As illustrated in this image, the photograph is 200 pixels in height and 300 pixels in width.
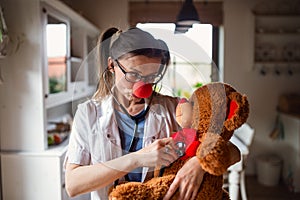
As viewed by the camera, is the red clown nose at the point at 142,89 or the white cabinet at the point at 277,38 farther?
the white cabinet at the point at 277,38

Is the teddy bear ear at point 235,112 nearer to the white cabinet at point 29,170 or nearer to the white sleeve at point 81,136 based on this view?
the white sleeve at point 81,136

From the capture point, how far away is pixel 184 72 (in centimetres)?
36

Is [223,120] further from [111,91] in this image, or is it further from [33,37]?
[33,37]

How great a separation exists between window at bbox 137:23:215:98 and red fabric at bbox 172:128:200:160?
0.05 meters

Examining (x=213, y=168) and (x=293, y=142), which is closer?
(x=213, y=168)

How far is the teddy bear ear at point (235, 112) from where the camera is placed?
1.11 ft

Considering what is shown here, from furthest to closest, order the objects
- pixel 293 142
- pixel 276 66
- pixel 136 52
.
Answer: pixel 276 66 → pixel 293 142 → pixel 136 52

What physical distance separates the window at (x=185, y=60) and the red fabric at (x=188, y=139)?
5cm

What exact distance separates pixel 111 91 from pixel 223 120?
6.3 inches

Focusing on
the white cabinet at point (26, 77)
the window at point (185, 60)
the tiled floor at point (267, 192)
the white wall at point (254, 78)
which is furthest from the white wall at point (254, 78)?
the window at point (185, 60)

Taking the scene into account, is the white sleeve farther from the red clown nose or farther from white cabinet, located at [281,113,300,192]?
white cabinet, located at [281,113,300,192]

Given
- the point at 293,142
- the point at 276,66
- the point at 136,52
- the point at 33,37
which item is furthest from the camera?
the point at 276,66

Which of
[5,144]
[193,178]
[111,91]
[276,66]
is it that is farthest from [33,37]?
[276,66]

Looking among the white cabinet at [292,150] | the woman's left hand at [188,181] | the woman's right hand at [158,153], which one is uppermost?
the woman's right hand at [158,153]
